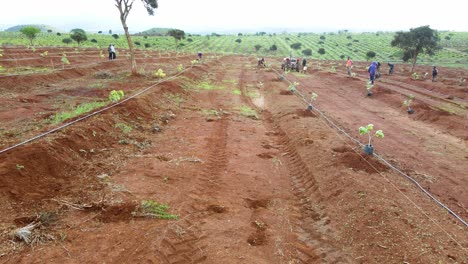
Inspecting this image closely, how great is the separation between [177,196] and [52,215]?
2.33 m

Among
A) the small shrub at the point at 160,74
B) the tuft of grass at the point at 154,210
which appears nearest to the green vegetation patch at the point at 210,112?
the small shrub at the point at 160,74

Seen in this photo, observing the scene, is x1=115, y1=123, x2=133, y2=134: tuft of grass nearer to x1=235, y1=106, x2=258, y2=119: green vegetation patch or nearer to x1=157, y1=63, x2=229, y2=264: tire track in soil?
x1=157, y1=63, x2=229, y2=264: tire track in soil

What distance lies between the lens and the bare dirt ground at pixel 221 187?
5.20 m

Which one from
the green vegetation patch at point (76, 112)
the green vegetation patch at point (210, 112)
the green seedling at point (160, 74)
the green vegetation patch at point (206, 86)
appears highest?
the green seedling at point (160, 74)

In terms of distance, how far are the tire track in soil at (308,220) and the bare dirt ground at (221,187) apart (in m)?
0.03

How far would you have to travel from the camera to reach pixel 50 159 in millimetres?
7059

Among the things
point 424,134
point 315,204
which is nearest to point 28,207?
point 315,204

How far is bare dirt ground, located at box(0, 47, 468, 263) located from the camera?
5.20 m

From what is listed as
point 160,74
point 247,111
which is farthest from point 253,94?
point 160,74

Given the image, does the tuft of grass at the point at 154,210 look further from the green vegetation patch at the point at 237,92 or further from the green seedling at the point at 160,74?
the green seedling at the point at 160,74

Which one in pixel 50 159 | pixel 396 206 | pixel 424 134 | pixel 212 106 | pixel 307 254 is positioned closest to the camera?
pixel 307 254

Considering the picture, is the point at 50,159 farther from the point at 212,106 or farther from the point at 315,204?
the point at 212,106

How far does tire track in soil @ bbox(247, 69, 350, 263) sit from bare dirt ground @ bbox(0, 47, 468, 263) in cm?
3

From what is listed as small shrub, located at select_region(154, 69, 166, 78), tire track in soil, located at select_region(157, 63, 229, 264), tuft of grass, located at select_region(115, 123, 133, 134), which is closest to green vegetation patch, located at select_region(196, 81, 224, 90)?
small shrub, located at select_region(154, 69, 166, 78)
